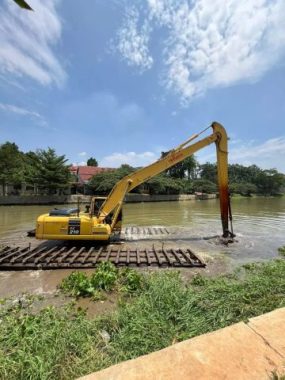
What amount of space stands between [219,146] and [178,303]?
7.68 metres

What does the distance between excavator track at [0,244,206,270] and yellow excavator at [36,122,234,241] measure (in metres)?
0.61

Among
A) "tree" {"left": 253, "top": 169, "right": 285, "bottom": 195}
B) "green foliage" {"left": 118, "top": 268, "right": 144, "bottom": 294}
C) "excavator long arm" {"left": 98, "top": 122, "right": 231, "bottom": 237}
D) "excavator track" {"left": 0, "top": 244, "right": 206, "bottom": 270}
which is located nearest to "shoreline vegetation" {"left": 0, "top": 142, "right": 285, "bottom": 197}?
"excavator long arm" {"left": 98, "top": 122, "right": 231, "bottom": 237}

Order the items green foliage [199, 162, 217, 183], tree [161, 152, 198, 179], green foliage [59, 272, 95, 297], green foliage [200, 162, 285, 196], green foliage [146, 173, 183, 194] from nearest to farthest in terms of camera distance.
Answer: green foliage [59, 272, 95, 297], green foliage [146, 173, 183, 194], tree [161, 152, 198, 179], green foliage [200, 162, 285, 196], green foliage [199, 162, 217, 183]

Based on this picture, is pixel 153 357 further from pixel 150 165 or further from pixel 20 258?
pixel 150 165

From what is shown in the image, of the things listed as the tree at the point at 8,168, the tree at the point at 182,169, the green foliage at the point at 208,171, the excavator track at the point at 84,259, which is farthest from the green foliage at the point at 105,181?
the green foliage at the point at 208,171

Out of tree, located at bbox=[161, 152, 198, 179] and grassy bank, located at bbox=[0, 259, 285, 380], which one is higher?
tree, located at bbox=[161, 152, 198, 179]

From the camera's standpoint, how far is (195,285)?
577cm

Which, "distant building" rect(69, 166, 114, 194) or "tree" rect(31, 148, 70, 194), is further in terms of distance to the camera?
"distant building" rect(69, 166, 114, 194)

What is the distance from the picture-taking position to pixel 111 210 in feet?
32.2

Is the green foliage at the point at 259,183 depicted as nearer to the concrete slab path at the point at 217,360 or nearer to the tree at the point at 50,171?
the tree at the point at 50,171

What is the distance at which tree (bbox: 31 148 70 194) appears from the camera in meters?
33.6

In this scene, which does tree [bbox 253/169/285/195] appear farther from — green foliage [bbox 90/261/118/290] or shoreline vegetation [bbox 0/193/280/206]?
green foliage [bbox 90/261/118/290]

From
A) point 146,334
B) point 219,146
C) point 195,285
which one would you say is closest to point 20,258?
point 195,285

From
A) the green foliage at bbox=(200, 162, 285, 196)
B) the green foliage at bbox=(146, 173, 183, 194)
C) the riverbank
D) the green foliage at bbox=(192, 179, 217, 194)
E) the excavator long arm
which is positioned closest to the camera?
Result: the excavator long arm
